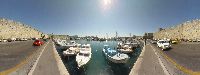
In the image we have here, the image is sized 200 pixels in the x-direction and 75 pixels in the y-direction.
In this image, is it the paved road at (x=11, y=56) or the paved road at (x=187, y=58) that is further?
the paved road at (x=187, y=58)

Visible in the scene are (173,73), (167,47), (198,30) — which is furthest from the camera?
(198,30)

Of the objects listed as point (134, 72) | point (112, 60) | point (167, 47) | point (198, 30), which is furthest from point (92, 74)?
point (198, 30)

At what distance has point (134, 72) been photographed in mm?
29172

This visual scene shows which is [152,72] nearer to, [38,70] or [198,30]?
[38,70]

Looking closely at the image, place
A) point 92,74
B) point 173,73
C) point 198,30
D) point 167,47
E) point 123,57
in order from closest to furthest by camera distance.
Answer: point 173,73, point 92,74, point 123,57, point 167,47, point 198,30

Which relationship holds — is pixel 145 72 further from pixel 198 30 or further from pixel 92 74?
pixel 198 30

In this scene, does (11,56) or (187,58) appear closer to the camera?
(187,58)

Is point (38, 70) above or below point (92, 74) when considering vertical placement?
above

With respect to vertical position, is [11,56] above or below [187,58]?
above

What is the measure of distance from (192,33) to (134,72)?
151958 mm

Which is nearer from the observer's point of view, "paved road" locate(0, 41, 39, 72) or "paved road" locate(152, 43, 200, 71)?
"paved road" locate(0, 41, 39, 72)

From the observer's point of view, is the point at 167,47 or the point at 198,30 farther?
the point at 198,30

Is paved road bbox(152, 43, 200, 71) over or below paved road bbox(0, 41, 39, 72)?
below

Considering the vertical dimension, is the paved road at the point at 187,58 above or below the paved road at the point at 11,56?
below
